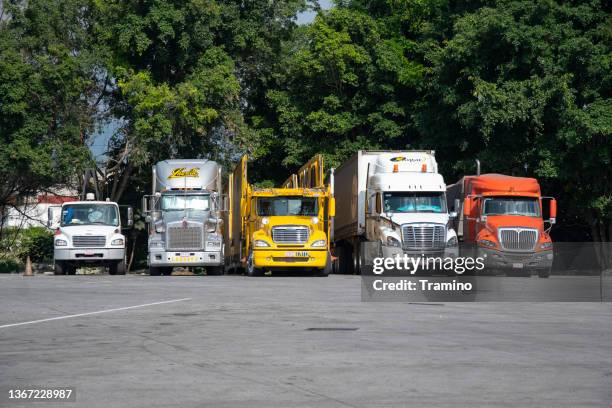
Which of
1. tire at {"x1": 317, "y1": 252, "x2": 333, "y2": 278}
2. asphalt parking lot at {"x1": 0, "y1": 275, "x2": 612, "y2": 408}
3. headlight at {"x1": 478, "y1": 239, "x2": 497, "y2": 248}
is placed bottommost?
asphalt parking lot at {"x1": 0, "y1": 275, "x2": 612, "y2": 408}

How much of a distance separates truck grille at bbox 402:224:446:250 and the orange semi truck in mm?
1332

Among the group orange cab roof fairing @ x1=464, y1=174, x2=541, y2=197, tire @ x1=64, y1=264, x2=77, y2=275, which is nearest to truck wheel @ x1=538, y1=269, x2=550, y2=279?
orange cab roof fairing @ x1=464, y1=174, x2=541, y2=197

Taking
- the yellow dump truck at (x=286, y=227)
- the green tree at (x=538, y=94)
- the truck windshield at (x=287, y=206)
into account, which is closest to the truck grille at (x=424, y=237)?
the yellow dump truck at (x=286, y=227)

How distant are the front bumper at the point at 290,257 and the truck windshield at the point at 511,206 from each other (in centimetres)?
558

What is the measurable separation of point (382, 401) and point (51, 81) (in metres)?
47.0

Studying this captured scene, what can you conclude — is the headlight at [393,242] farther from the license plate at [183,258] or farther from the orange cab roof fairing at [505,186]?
the license plate at [183,258]

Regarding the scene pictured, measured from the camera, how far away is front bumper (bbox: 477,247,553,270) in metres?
37.1

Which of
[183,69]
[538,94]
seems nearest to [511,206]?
[538,94]

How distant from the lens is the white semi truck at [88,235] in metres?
42.3

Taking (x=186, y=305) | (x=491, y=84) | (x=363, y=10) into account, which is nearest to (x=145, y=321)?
(x=186, y=305)

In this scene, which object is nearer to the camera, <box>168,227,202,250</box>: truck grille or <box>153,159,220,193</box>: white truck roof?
<box>168,227,202,250</box>: truck grille

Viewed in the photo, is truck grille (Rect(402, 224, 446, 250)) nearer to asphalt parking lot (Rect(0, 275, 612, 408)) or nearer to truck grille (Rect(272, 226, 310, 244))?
truck grille (Rect(272, 226, 310, 244))

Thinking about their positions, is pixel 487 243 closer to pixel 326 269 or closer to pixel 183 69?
pixel 326 269

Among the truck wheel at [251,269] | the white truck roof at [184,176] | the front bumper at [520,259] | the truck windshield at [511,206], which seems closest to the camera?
the front bumper at [520,259]
